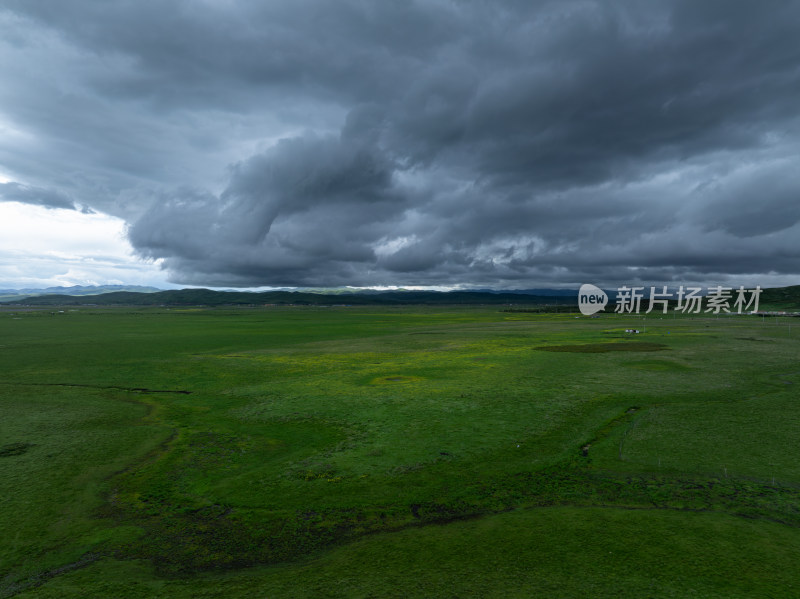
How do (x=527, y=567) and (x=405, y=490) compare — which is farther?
(x=405, y=490)

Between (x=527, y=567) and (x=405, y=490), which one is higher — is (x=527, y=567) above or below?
above

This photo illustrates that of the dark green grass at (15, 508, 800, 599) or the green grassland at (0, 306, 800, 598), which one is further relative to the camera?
the green grassland at (0, 306, 800, 598)

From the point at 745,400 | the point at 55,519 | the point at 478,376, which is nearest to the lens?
the point at 55,519

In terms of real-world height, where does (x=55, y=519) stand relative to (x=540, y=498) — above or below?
below

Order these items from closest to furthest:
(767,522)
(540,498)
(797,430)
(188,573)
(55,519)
Result: (188,573), (767,522), (55,519), (540,498), (797,430)

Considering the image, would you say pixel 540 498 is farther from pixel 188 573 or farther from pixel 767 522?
pixel 188 573

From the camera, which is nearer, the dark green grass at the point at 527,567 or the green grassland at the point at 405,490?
the dark green grass at the point at 527,567

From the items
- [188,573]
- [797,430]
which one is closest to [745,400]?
[797,430]

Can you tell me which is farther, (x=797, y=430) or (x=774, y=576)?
(x=797, y=430)
